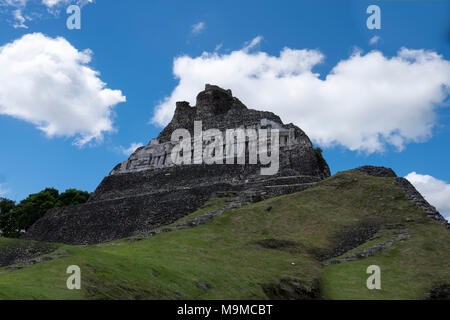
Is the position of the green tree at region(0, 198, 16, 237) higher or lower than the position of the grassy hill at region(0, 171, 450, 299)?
higher

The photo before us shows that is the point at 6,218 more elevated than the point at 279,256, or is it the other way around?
the point at 6,218

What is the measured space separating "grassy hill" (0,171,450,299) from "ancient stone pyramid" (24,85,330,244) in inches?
129

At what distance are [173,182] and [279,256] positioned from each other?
22.6 m

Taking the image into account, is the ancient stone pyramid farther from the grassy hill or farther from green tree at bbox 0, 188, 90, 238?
green tree at bbox 0, 188, 90, 238

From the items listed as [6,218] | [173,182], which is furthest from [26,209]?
[173,182]

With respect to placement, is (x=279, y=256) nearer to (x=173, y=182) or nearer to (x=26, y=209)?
(x=173, y=182)

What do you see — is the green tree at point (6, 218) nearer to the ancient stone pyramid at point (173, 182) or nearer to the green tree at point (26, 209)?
the green tree at point (26, 209)

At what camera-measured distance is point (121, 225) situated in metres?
34.8

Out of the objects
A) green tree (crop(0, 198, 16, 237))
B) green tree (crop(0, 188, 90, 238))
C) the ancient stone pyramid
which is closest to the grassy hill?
the ancient stone pyramid

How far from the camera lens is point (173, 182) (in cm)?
4412

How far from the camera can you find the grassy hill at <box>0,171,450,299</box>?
1574 cm

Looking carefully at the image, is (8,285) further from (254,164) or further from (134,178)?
(134,178)

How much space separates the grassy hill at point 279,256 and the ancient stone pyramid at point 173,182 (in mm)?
3288
